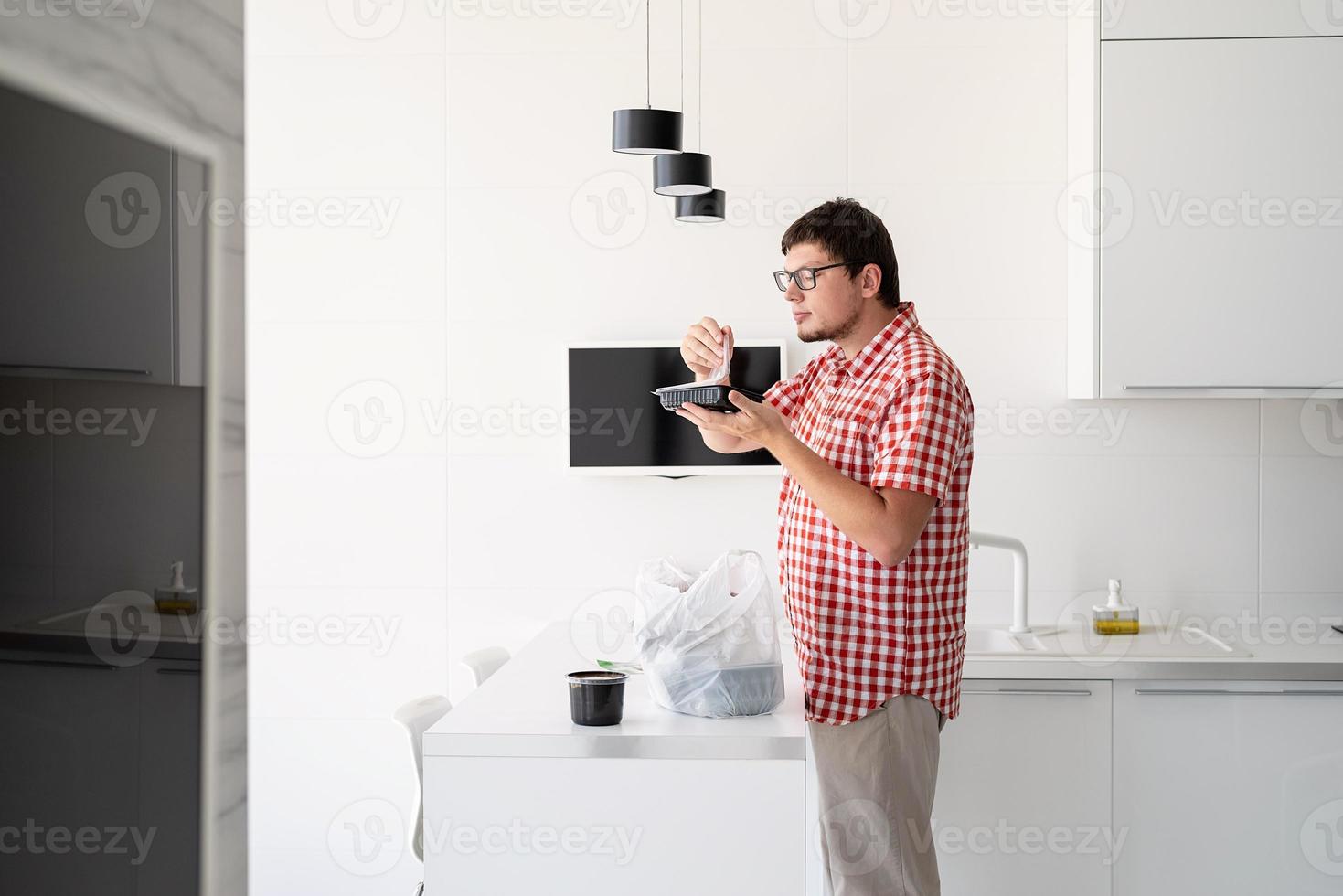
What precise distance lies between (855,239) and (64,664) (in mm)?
1786

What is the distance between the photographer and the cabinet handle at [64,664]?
0.54 ft

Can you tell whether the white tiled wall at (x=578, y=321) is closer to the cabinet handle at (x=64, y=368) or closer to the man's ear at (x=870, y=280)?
the man's ear at (x=870, y=280)

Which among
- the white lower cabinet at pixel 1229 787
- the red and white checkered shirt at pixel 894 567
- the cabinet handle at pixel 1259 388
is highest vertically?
the cabinet handle at pixel 1259 388

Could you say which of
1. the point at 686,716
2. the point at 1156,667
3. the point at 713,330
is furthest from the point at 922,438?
the point at 1156,667

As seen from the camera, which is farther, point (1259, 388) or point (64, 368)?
point (1259, 388)

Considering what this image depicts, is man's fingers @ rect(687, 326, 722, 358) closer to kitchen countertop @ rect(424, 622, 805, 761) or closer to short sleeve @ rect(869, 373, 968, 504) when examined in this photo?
short sleeve @ rect(869, 373, 968, 504)

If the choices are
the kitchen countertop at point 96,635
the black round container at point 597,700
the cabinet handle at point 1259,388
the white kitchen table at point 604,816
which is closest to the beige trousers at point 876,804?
the white kitchen table at point 604,816

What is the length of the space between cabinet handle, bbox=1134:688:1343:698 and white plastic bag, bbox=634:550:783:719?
979mm

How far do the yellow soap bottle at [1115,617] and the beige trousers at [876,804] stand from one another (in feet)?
3.20

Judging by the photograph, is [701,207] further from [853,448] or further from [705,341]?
[853,448]

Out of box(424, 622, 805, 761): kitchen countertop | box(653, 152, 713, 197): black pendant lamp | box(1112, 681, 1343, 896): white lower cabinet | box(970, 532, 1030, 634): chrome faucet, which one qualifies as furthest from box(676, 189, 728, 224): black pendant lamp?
box(1112, 681, 1343, 896): white lower cabinet

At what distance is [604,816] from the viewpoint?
5.40 feet

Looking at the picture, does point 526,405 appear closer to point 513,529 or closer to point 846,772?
point 513,529

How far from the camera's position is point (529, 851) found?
1643 millimetres
